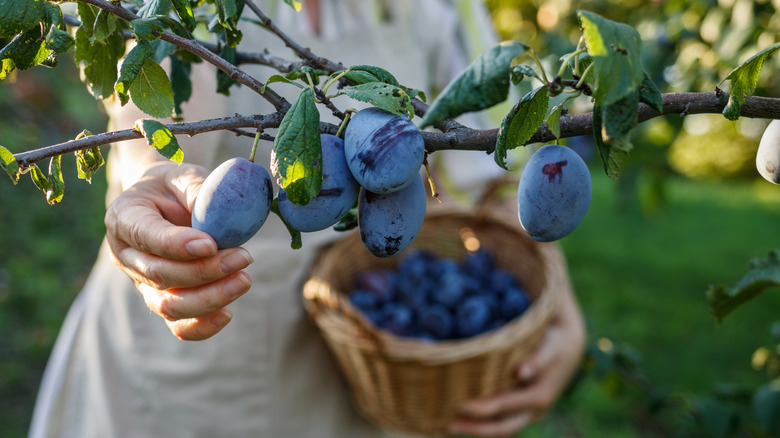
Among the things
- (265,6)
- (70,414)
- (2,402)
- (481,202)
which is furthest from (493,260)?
(2,402)

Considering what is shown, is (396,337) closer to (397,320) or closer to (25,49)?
(397,320)

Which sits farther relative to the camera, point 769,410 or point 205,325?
point 769,410

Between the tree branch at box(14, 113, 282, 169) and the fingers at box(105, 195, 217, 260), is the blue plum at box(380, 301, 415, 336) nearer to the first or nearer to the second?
the fingers at box(105, 195, 217, 260)

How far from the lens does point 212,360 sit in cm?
120

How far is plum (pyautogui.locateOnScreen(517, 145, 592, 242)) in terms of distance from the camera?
0.46 metres

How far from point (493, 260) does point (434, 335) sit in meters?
0.42

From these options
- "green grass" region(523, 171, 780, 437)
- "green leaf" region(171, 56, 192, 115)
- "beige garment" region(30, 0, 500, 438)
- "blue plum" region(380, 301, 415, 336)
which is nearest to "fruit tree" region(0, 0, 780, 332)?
"green leaf" region(171, 56, 192, 115)

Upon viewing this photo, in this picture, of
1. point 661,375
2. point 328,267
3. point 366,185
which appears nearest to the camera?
point 366,185

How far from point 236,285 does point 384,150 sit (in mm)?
191

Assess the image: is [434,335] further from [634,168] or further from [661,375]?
[661,375]

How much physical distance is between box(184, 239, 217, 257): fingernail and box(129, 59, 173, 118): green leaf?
147 millimetres

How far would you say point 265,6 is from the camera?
1.23 m

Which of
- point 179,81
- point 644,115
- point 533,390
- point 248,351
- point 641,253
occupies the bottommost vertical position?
point 641,253

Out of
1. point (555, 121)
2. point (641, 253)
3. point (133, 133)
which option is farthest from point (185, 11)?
point (641, 253)
